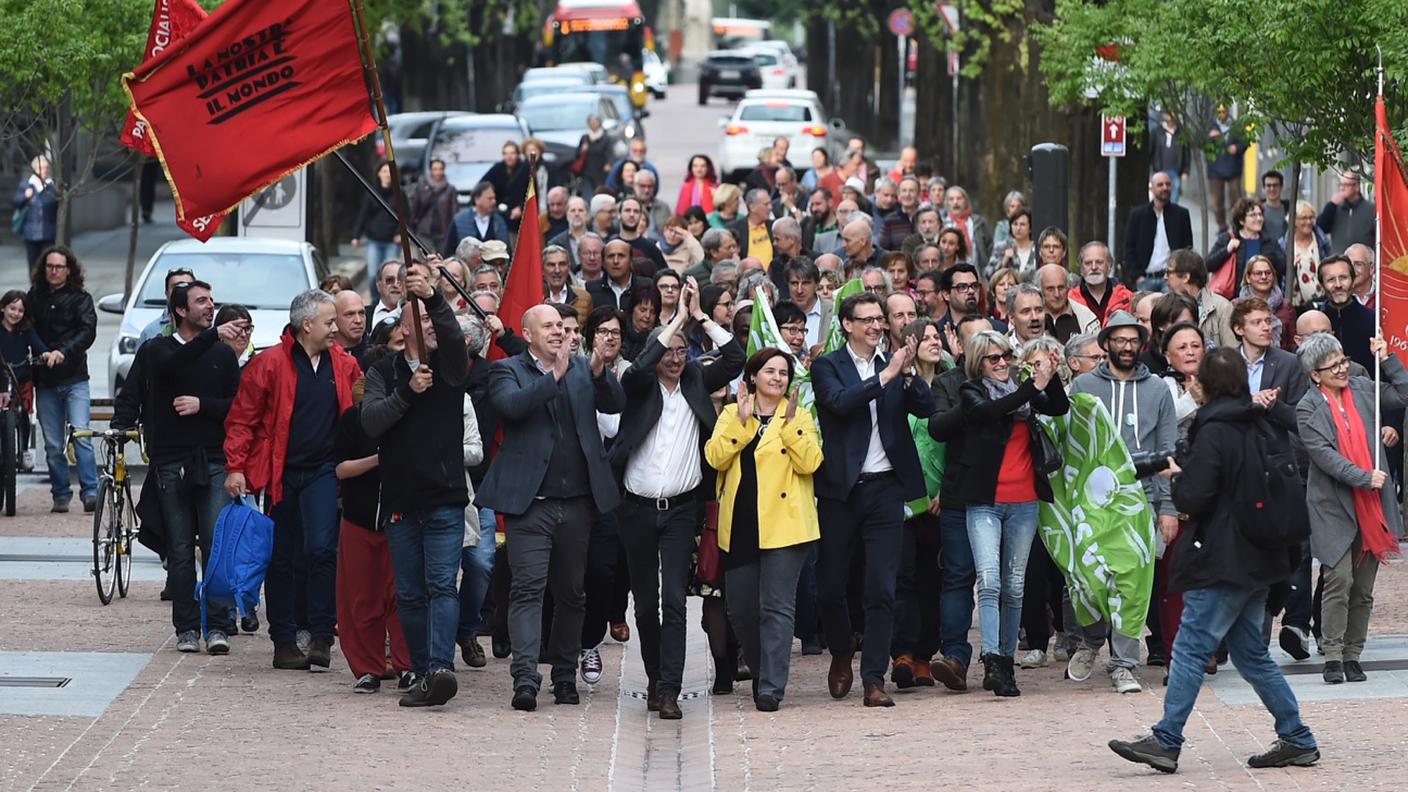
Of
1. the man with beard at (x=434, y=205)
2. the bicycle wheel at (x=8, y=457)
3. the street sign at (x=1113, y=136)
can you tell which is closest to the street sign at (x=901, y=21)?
the man with beard at (x=434, y=205)

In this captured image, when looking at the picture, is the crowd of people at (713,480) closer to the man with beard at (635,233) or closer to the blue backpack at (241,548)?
the blue backpack at (241,548)

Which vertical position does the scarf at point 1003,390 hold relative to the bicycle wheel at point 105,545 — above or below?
above

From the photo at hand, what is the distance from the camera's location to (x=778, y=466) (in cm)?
1107

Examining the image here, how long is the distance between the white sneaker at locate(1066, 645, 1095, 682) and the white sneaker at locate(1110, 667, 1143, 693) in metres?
0.23

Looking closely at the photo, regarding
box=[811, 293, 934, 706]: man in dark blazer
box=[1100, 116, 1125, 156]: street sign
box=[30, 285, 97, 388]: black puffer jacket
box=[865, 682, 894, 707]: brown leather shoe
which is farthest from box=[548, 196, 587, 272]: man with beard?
box=[865, 682, 894, 707]: brown leather shoe

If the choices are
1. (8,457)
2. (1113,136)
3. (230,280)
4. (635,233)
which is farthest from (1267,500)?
(1113,136)

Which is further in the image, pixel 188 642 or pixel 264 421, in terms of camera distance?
pixel 188 642

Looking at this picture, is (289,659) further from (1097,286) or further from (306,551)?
(1097,286)

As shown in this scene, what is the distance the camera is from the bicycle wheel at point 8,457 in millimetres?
16703

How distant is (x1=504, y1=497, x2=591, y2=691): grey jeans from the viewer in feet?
36.1

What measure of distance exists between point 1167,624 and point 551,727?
3041 millimetres

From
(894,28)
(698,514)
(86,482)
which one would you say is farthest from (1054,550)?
(894,28)

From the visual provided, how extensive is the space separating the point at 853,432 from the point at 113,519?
15.5 feet

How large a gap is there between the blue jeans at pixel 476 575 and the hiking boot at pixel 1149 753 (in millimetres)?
3535
